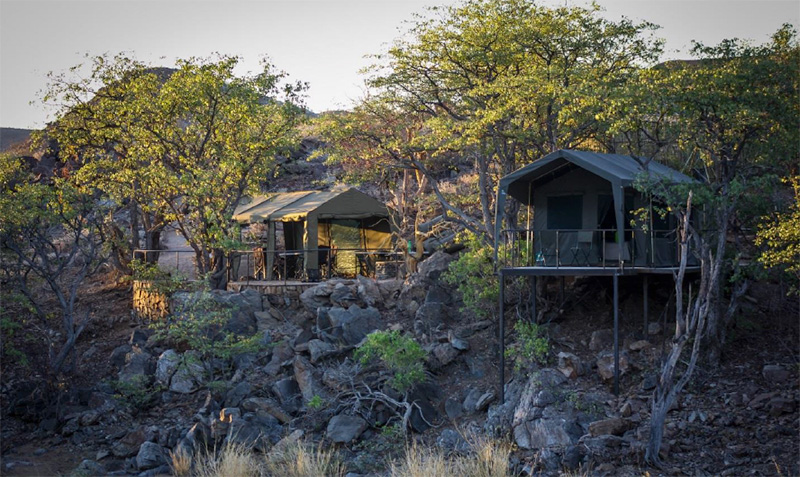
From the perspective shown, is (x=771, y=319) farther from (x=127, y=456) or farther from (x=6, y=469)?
(x=6, y=469)

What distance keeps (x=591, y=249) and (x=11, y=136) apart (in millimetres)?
39712

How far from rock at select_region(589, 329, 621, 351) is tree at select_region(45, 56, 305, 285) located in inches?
385

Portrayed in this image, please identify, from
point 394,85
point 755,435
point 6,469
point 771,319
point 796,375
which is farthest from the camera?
point 394,85

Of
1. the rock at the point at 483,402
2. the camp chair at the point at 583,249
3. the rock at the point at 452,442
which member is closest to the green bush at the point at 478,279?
the camp chair at the point at 583,249

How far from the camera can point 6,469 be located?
15.8 metres

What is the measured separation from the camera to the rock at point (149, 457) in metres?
15.4

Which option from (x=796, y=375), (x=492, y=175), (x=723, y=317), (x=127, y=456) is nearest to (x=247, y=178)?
(x=492, y=175)

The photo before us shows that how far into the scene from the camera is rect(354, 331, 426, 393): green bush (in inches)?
647

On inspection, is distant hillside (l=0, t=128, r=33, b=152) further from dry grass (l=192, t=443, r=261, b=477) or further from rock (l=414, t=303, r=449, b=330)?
dry grass (l=192, t=443, r=261, b=477)

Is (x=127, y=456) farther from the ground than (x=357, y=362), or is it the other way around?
(x=357, y=362)

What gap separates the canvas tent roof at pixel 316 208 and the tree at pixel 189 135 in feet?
4.93

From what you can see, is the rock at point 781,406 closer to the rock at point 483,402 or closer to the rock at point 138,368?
the rock at point 483,402

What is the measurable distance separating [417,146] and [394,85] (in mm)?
1608

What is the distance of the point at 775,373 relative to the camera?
14602 mm
